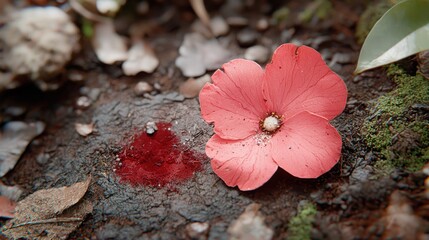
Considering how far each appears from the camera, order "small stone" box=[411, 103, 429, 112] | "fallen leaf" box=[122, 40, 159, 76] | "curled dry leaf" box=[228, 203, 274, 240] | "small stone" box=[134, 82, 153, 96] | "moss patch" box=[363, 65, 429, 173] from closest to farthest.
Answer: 1. "curled dry leaf" box=[228, 203, 274, 240]
2. "moss patch" box=[363, 65, 429, 173]
3. "small stone" box=[411, 103, 429, 112]
4. "small stone" box=[134, 82, 153, 96]
5. "fallen leaf" box=[122, 40, 159, 76]

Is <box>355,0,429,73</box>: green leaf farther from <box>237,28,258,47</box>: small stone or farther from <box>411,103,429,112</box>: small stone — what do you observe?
<box>237,28,258,47</box>: small stone

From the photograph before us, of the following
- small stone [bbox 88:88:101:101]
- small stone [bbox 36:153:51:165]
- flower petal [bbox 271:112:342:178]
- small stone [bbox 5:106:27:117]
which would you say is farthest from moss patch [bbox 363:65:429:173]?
small stone [bbox 5:106:27:117]

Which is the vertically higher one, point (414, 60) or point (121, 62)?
point (414, 60)

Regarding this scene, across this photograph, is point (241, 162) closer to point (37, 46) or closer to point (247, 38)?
point (247, 38)

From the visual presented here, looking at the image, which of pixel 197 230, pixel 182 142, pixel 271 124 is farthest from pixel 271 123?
pixel 197 230

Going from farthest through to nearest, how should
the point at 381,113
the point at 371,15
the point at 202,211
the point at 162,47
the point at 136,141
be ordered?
the point at 162,47
the point at 371,15
the point at 136,141
the point at 381,113
the point at 202,211

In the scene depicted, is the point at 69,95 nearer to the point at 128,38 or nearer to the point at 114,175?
the point at 128,38

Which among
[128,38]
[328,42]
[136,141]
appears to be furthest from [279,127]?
[128,38]
